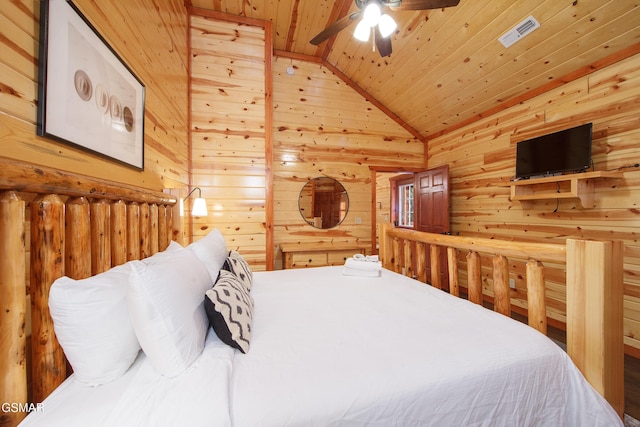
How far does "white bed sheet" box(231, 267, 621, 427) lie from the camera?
73cm

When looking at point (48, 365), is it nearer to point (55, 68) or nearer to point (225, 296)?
point (225, 296)

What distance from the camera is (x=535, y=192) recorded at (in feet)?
9.29

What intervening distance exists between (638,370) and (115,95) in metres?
3.98

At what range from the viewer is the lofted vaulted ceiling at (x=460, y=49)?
6.91ft

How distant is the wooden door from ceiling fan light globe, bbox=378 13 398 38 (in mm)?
2396

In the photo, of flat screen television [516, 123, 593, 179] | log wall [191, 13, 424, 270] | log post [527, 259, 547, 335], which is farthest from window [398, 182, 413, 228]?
log post [527, 259, 547, 335]

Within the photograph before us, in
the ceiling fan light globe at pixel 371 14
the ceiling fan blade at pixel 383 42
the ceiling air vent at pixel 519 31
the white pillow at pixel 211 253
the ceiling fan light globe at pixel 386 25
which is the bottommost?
the white pillow at pixel 211 253

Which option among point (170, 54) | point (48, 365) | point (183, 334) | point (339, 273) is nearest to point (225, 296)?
point (183, 334)

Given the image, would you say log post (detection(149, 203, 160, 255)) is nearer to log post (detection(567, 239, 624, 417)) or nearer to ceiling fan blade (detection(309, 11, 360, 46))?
ceiling fan blade (detection(309, 11, 360, 46))

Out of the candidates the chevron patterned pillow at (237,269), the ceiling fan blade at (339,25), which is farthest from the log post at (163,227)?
the ceiling fan blade at (339,25)

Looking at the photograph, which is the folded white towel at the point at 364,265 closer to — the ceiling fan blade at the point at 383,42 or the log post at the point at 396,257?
the log post at the point at 396,257

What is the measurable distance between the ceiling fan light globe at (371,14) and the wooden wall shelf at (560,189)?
224 centimetres

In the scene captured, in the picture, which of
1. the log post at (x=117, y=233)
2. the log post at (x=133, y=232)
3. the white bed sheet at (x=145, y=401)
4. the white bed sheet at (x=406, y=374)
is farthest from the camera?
the log post at (x=133, y=232)

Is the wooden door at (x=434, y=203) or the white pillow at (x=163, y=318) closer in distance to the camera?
the white pillow at (x=163, y=318)
